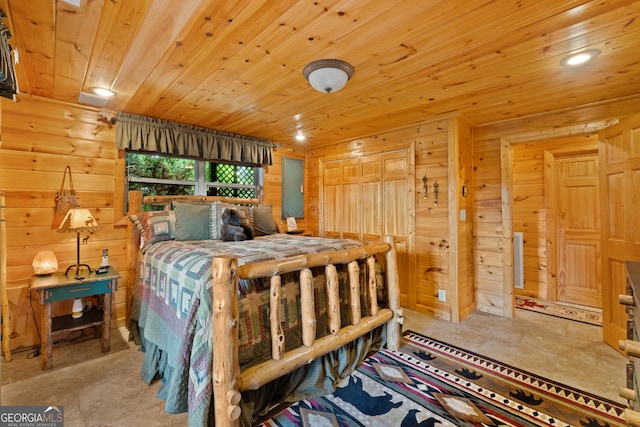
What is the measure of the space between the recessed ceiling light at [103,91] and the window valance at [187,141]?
0.42 m

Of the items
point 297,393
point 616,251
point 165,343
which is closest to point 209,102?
point 165,343

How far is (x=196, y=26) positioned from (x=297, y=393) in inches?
89.0

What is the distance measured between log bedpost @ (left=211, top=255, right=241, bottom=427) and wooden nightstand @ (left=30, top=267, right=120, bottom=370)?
1629 mm

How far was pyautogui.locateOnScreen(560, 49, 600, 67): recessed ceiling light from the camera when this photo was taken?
184 centimetres

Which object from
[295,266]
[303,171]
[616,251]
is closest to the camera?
[295,266]

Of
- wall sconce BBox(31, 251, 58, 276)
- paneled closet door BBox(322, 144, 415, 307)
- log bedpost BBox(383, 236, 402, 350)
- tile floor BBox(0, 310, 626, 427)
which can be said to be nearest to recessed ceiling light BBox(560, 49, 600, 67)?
paneled closet door BBox(322, 144, 415, 307)

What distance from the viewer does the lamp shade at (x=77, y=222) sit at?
7.53ft

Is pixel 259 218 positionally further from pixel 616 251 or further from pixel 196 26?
pixel 616 251

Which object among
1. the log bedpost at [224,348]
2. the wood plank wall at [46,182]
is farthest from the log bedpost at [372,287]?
the wood plank wall at [46,182]

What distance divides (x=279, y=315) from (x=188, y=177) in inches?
104

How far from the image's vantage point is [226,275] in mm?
1326

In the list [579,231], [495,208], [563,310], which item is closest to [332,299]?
[495,208]

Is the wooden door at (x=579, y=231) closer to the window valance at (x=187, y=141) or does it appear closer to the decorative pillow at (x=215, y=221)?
the window valance at (x=187, y=141)

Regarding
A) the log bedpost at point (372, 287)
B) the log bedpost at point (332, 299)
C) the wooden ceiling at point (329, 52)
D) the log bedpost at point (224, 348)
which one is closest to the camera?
the log bedpost at point (224, 348)
